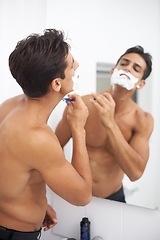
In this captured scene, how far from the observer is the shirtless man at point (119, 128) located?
3.41 feet

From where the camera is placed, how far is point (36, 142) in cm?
80

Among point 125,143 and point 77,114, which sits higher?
point 77,114

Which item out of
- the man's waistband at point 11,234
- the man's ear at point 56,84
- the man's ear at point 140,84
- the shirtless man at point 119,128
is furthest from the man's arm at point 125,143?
the man's waistband at point 11,234

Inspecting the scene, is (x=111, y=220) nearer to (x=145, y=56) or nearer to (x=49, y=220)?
(x=49, y=220)

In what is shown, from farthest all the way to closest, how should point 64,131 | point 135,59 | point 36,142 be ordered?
point 64,131 < point 135,59 < point 36,142

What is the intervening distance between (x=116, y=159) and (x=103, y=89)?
275 millimetres

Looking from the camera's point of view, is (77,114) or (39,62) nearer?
(39,62)

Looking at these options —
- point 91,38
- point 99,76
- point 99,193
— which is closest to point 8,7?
point 91,38

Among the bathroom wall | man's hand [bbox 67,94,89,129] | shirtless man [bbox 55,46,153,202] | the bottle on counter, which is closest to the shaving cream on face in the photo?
shirtless man [bbox 55,46,153,202]

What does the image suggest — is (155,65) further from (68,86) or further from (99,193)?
(99,193)

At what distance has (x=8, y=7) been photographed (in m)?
1.37

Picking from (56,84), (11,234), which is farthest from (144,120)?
(11,234)

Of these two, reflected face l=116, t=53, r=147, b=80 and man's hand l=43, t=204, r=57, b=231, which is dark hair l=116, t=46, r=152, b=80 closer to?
reflected face l=116, t=53, r=147, b=80

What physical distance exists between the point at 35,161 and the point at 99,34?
0.58 m
